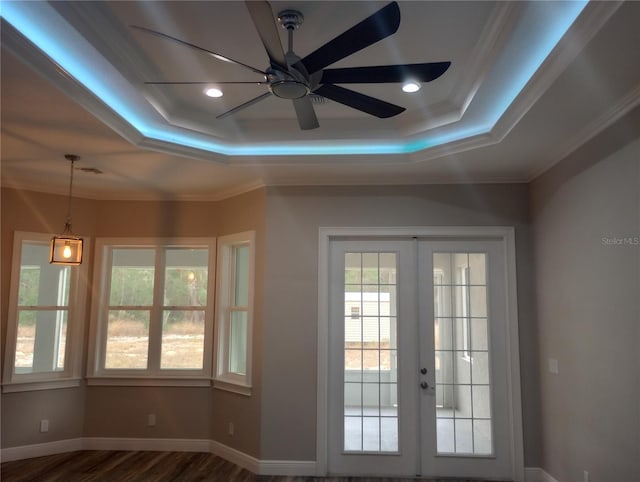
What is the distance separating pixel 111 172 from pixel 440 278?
10.7 ft

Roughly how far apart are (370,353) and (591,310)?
191 centimetres

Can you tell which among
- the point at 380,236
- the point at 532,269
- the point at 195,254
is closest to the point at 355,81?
the point at 380,236

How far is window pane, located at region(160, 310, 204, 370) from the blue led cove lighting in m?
2.07

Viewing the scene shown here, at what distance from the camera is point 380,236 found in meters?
4.50

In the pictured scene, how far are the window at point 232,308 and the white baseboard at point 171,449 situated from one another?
65 cm

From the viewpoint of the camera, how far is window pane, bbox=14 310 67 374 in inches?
191

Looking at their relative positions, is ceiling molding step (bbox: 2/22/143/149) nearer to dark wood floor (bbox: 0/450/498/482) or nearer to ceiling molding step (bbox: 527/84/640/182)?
dark wood floor (bbox: 0/450/498/482)

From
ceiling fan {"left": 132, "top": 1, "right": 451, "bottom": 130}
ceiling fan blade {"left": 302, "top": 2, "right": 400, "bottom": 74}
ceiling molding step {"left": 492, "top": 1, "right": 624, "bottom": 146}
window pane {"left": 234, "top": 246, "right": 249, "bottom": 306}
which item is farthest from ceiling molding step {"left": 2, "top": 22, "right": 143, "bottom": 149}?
ceiling molding step {"left": 492, "top": 1, "right": 624, "bottom": 146}

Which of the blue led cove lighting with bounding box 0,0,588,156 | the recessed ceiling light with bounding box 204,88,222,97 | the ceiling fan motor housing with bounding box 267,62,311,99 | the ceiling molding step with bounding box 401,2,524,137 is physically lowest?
the ceiling fan motor housing with bounding box 267,62,311,99

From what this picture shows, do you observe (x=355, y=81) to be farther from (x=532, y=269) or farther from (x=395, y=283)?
(x=532, y=269)

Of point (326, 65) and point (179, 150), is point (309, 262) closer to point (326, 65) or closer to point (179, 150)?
point (179, 150)

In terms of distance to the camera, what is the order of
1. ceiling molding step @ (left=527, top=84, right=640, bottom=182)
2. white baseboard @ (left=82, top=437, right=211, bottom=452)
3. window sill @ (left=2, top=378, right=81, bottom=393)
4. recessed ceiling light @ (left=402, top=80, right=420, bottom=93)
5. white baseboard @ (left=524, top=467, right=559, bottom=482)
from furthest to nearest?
white baseboard @ (left=82, top=437, right=211, bottom=452)
window sill @ (left=2, top=378, right=81, bottom=393)
white baseboard @ (left=524, top=467, right=559, bottom=482)
recessed ceiling light @ (left=402, top=80, right=420, bottom=93)
ceiling molding step @ (left=527, top=84, right=640, bottom=182)

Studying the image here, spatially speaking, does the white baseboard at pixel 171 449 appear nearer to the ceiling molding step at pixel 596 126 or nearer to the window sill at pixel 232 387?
the window sill at pixel 232 387

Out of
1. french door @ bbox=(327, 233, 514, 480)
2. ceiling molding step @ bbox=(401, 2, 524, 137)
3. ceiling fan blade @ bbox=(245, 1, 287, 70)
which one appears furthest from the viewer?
french door @ bbox=(327, 233, 514, 480)
